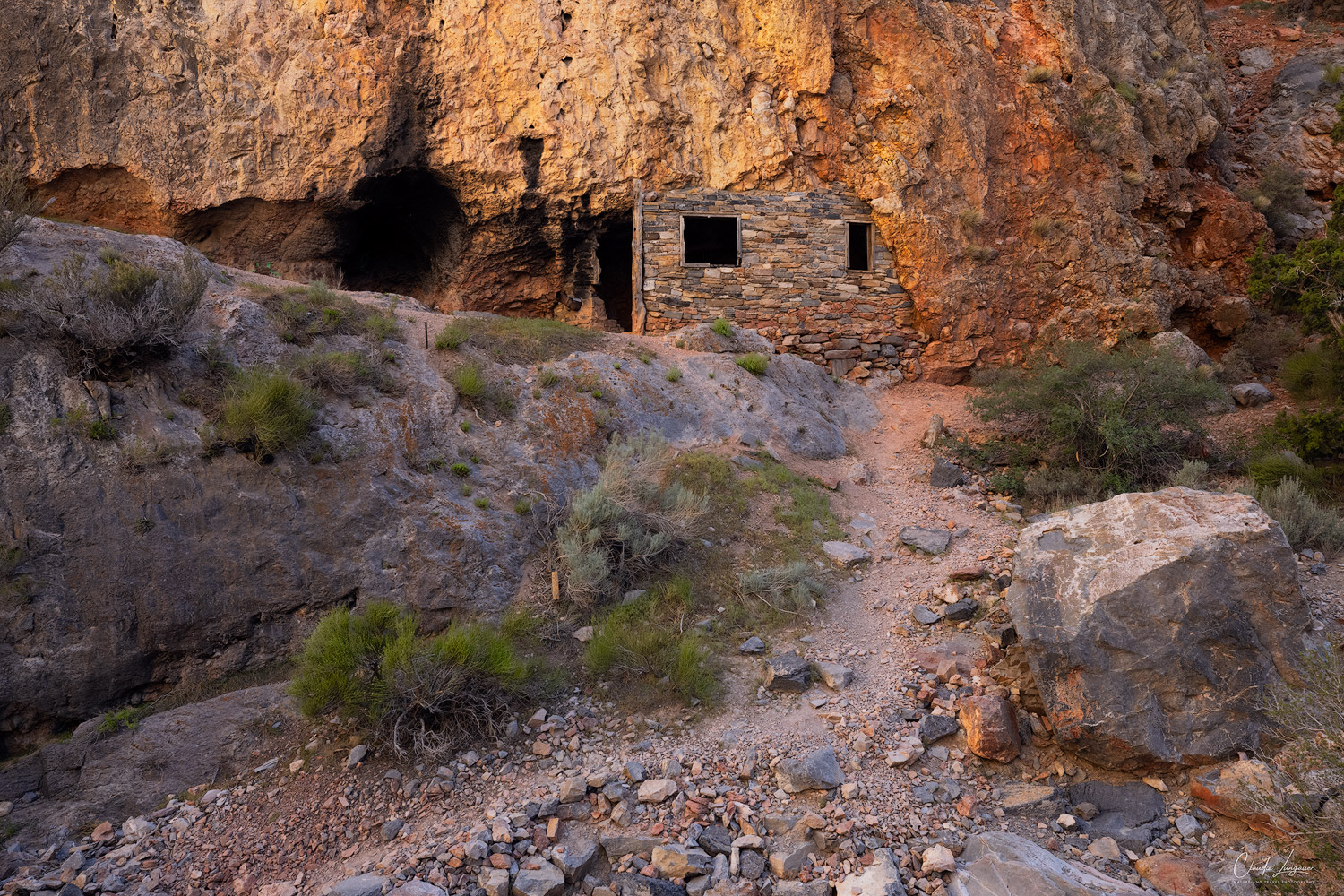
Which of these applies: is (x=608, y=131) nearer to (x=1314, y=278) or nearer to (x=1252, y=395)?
(x=1314, y=278)

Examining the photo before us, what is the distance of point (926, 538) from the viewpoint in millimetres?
7363

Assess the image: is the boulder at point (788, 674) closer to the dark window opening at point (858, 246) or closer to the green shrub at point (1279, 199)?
the dark window opening at point (858, 246)

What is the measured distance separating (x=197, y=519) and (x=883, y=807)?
5.25 metres

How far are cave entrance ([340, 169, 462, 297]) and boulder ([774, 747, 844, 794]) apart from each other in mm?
11338

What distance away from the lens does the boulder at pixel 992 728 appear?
15.2 ft

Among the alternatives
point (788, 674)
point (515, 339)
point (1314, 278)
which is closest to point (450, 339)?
point (515, 339)

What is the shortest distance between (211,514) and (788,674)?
14.9 ft

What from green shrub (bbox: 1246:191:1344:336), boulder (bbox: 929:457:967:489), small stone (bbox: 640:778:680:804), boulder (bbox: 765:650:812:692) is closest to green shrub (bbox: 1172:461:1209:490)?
boulder (bbox: 929:457:967:489)

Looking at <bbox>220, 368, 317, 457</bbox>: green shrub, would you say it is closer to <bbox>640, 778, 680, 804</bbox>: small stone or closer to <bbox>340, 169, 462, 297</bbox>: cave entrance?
<bbox>640, 778, 680, 804</bbox>: small stone

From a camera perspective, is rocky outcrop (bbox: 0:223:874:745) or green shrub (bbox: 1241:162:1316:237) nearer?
rocky outcrop (bbox: 0:223:874:745)

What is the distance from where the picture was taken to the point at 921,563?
700 centimetres

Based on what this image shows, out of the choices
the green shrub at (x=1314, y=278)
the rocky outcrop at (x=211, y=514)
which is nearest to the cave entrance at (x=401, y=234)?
the rocky outcrop at (x=211, y=514)

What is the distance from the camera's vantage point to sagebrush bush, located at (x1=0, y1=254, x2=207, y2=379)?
566 centimetres

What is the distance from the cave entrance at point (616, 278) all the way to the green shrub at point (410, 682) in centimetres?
946
